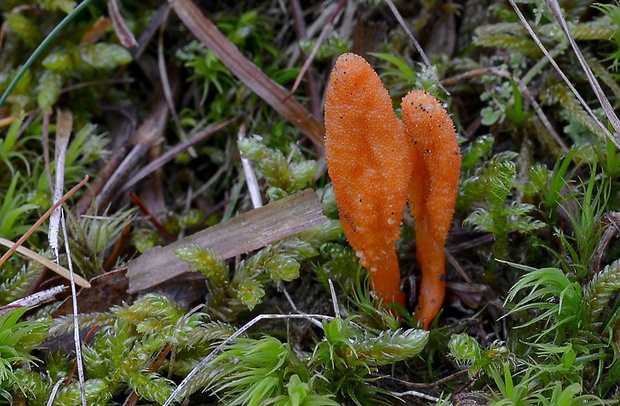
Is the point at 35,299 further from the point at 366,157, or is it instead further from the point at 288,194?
the point at 366,157

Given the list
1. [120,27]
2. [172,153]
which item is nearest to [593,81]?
[172,153]

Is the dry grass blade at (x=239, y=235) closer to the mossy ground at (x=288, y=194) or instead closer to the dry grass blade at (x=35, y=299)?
the mossy ground at (x=288, y=194)

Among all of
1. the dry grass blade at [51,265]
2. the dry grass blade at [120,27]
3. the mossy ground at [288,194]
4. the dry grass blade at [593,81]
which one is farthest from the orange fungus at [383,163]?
the dry grass blade at [120,27]

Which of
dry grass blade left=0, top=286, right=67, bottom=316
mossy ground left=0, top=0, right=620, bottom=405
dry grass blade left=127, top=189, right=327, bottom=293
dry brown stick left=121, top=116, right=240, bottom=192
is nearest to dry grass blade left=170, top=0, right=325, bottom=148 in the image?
mossy ground left=0, top=0, right=620, bottom=405

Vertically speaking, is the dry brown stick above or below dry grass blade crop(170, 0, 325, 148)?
below

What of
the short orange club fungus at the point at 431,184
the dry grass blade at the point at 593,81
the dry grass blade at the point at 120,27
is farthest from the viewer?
the dry grass blade at the point at 120,27

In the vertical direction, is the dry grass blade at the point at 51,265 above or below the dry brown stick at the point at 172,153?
below

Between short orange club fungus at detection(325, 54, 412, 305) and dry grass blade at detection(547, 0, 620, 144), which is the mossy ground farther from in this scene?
short orange club fungus at detection(325, 54, 412, 305)
